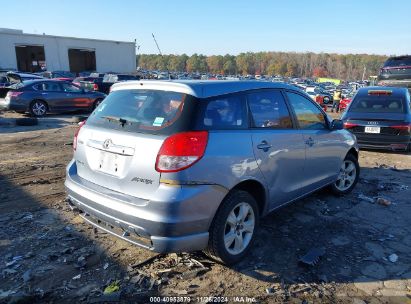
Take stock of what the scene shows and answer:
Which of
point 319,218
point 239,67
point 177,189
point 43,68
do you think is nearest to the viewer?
point 177,189

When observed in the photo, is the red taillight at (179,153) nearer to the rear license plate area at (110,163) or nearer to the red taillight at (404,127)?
the rear license plate area at (110,163)

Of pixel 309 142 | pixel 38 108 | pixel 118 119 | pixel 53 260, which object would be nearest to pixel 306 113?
pixel 309 142

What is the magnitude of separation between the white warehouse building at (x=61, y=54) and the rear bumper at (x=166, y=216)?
4078cm

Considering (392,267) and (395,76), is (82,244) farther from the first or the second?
(395,76)

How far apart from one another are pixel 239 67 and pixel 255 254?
159 m

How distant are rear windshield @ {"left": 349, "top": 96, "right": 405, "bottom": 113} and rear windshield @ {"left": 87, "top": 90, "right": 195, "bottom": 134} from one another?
7335mm

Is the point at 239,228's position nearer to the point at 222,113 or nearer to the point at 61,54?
the point at 222,113

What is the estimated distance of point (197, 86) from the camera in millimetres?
3352

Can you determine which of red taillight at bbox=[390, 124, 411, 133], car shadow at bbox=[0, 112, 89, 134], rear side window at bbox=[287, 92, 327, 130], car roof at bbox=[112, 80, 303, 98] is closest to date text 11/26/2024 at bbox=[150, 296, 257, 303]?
car roof at bbox=[112, 80, 303, 98]

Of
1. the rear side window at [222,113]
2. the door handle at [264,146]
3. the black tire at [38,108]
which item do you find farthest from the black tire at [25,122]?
the door handle at [264,146]

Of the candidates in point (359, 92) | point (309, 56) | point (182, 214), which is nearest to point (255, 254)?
point (182, 214)

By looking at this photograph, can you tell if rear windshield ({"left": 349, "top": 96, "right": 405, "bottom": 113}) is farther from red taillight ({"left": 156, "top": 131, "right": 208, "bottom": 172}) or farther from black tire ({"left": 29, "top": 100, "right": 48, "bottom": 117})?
black tire ({"left": 29, "top": 100, "right": 48, "bottom": 117})

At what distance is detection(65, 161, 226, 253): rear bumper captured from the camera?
9.84ft

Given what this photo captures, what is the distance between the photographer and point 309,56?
165 meters
